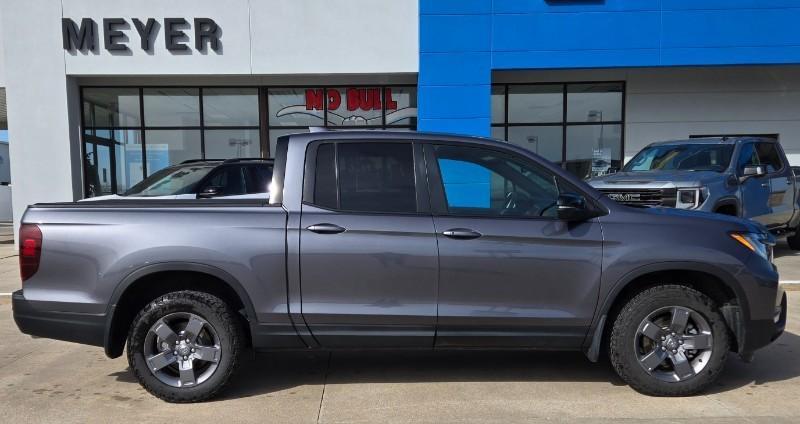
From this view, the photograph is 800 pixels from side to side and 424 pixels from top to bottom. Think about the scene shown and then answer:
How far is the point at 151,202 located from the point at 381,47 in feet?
28.8

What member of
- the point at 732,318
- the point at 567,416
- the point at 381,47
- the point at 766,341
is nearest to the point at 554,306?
the point at 567,416

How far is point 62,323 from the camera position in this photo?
3.62m

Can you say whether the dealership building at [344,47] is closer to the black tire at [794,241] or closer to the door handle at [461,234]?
the black tire at [794,241]

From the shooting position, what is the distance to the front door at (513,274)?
3623 millimetres

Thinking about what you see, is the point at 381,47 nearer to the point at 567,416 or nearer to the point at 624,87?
the point at 624,87

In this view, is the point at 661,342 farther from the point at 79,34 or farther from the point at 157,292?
the point at 79,34

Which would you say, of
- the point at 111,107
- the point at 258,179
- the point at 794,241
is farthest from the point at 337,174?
the point at 111,107

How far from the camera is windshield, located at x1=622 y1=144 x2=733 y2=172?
8172mm

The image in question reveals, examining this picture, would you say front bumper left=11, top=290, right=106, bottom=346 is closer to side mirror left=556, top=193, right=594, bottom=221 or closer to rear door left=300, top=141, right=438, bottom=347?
rear door left=300, top=141, right=438, bottom=347

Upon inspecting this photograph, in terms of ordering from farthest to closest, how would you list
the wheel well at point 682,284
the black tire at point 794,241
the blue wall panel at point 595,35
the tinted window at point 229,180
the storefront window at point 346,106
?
the storefront window at point 346,106, the blue wall panel at point 595,35, the black tire at point 794,241, the tinted window at point 229,180, the wheel well at point 682,284

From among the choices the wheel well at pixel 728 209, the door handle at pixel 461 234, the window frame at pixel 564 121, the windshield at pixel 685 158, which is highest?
the window frame at pixel 564 121

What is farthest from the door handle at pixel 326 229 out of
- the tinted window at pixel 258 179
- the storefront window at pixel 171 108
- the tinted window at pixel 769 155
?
the storefront window at pixel 171 108

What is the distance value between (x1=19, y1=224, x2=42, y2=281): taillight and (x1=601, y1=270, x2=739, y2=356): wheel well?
3875mm

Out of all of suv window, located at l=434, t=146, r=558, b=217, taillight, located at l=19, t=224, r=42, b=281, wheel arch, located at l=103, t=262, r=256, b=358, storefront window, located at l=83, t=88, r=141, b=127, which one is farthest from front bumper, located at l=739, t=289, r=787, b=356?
storefront window, located at l=83, t=88, r=141, b=127
